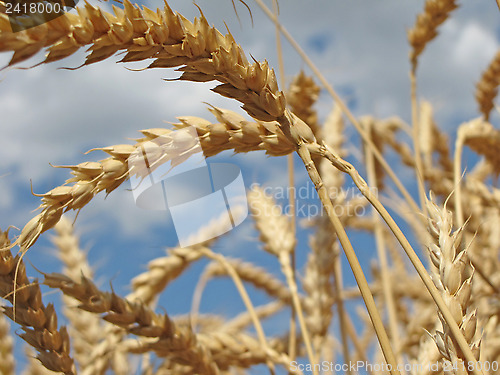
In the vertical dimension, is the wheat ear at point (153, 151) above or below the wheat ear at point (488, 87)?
above

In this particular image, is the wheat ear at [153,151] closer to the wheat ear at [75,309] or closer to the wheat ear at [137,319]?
the wheat ear at [137,319]

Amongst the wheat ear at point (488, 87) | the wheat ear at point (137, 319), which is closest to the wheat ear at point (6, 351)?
the wheat ear at point (137, 319)

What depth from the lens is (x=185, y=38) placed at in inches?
17.2

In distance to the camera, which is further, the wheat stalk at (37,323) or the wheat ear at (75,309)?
the wheat ear at (75,309)

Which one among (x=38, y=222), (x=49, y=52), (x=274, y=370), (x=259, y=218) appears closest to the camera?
(x=49, y=52)

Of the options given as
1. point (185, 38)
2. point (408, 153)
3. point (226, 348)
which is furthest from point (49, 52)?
point (408, 153)

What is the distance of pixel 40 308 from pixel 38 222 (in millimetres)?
184

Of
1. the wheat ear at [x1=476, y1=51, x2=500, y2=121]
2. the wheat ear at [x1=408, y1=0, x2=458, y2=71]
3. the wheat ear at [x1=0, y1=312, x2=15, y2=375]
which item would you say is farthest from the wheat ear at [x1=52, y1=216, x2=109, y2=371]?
the wheat ear at [x1=476, y1=51, x2=500, y2=121]

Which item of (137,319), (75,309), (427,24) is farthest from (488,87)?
(75,309)

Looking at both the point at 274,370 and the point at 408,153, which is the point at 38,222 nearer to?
the point at 274,370

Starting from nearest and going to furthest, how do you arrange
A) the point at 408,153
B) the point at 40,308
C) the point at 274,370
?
the point at 40,308 < the point at 274,370 < the point at 408,153

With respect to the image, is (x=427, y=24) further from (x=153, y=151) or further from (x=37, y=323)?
(x=37, y=323)

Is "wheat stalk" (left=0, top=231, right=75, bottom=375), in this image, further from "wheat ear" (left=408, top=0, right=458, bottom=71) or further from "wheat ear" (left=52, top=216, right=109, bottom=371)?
"wheat ear" (left=408, top=0, right=458, bottom=71)

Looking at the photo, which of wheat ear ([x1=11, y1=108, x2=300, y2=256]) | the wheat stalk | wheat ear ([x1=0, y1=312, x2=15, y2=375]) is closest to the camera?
wheat ear ([x1=11, y1=108, x2=300, y2=256])
